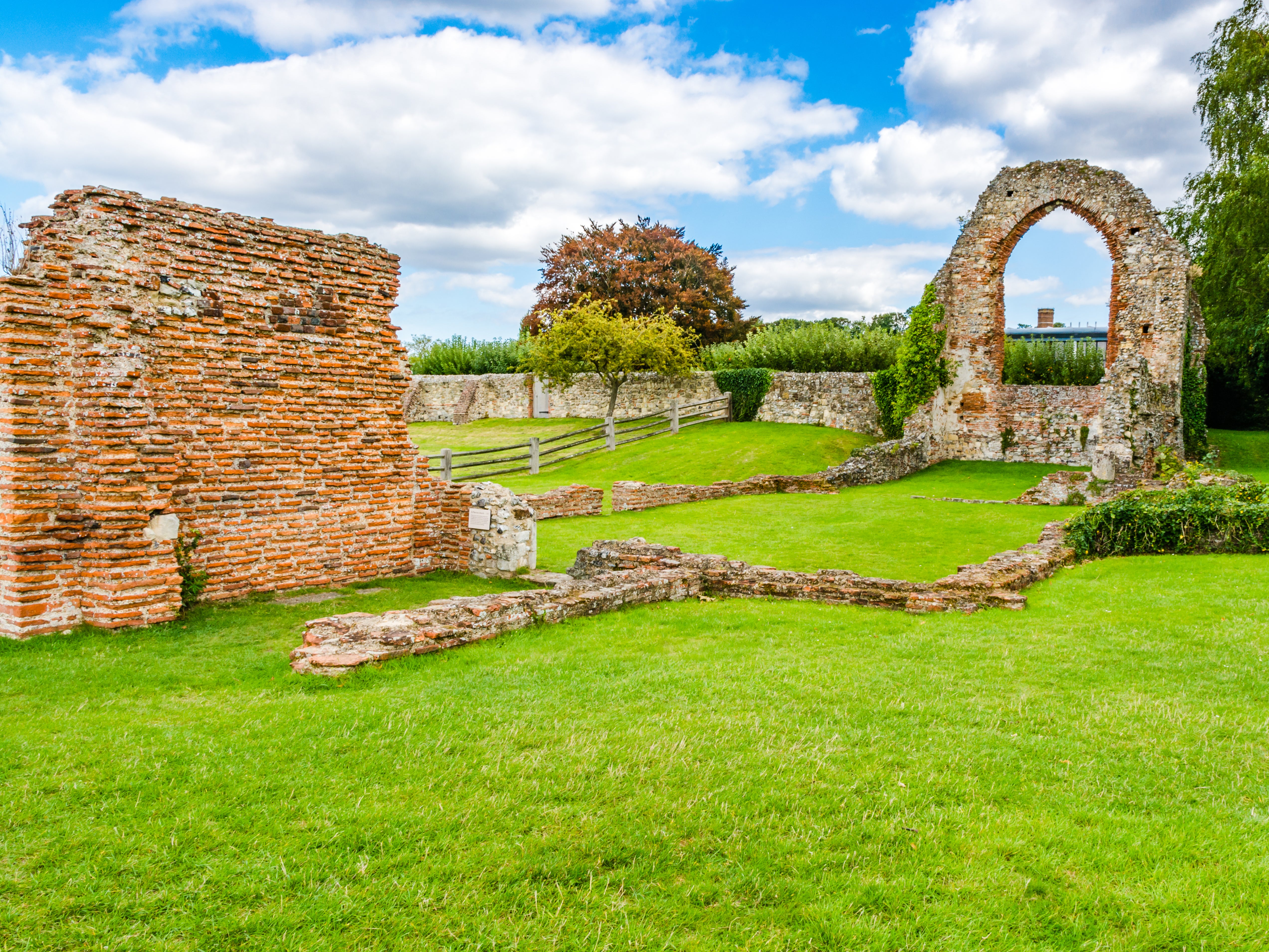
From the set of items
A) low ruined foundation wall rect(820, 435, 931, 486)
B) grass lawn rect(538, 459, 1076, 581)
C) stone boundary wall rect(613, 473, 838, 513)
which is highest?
low ruined foundation wall rect(820, 435, 931, 486)

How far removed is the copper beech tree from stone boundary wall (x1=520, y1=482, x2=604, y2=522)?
22.6 meters

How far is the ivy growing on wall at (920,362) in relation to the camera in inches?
901

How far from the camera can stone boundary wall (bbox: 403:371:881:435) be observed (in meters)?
26.0

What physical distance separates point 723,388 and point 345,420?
69.5 ft

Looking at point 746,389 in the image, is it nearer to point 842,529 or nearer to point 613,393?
point 613,393

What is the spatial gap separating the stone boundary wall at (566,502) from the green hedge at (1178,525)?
8.89 metres

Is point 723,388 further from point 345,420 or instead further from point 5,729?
point 5,729

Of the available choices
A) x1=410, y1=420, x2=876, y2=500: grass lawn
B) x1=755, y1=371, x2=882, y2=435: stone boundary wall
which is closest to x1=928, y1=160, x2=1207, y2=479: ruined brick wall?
x1=755, y1=371, x2=882, y2=435: stone boundary wall

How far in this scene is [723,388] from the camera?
29.0m

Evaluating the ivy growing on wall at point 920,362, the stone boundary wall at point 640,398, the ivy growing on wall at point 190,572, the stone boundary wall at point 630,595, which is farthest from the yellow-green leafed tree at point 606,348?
the ivy growing on wall at point 190,572

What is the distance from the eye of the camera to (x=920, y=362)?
2292 centimetres

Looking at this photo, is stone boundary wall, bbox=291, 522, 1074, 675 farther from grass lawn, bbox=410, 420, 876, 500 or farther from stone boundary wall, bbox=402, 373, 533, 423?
stone boundary wall, bbox=402, 373, 533, 423

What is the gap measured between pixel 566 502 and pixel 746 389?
13941mm

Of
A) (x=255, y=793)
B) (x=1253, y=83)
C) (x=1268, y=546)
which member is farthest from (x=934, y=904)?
(x=1253, y=83)
